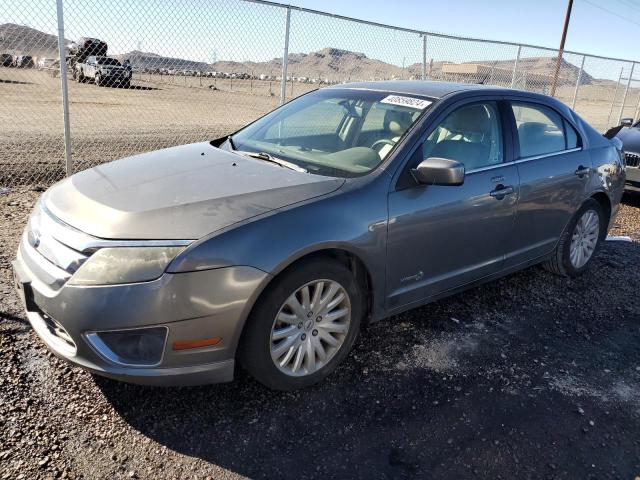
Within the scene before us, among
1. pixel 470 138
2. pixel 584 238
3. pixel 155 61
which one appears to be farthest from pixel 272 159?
pixel 155 61

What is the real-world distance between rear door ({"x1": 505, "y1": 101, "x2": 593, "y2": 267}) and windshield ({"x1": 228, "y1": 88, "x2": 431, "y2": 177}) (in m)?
1.03

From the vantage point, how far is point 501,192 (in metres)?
3.75

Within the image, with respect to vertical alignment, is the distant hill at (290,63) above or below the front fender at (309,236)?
above

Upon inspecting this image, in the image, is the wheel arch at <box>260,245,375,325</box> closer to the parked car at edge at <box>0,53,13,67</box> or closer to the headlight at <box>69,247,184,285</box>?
the headlight at <box>69,247,184,285</box>

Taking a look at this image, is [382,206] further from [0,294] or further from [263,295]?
[0,294]

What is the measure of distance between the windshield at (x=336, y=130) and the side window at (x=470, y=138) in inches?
7.8

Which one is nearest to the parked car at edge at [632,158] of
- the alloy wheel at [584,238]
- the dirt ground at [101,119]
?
the alloy wheel at [584,238]

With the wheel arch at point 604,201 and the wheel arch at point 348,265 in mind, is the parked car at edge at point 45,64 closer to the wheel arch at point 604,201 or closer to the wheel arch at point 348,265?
the wheel arch at point 348,265

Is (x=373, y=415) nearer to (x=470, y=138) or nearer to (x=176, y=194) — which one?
(x=176, y=194)

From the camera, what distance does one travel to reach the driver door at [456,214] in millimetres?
3207

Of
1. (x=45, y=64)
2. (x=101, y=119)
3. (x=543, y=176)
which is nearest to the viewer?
(x=543, y=176)

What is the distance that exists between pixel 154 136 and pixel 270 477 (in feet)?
33.0

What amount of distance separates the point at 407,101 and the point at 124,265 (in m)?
2.19

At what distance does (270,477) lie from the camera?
2.38m
